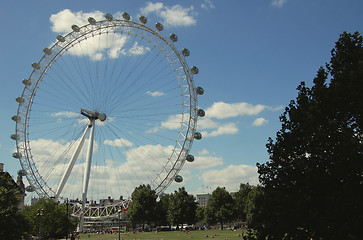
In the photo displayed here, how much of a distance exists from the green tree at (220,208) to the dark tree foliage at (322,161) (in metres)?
96.6

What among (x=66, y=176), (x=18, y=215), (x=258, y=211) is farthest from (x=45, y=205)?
(x=258, y=211)

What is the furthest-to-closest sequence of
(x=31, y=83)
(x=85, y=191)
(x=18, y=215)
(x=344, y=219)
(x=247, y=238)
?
(x=31, y=83) → (x=85, y=191) → (x=18, y=215) → (x=247, y=238) → (x=344, y=219)

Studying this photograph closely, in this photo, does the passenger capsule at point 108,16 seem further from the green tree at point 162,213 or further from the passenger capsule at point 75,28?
the green tree at point 162,213

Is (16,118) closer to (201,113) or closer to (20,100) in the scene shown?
(20,100)

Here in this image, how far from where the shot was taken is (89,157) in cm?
6247

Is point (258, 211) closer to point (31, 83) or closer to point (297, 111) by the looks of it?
point (297, 111)

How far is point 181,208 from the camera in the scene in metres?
114

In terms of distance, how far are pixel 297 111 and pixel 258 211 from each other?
6.34m

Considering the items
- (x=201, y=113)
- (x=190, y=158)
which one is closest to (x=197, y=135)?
(x=201, y=113)

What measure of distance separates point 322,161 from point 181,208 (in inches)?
3902

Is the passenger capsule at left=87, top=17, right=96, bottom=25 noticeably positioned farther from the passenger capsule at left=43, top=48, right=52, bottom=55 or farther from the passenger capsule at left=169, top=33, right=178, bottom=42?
the passenger capsule at left=169, top=33, right=178, bottom=42

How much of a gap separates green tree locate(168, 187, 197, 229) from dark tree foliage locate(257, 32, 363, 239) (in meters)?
95.8

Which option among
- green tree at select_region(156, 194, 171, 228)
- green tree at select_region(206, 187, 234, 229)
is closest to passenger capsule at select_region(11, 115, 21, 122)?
green tree at select_region(156, 194, 171, 228)

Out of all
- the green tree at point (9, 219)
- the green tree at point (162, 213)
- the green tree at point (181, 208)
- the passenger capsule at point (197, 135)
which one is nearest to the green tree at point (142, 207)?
the green tree at point (162, 213)
